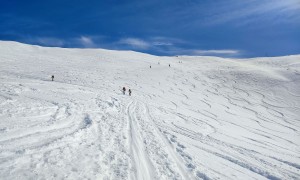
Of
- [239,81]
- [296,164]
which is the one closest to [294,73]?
[239,81]

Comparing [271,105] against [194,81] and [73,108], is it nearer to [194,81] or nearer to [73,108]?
[194,81]

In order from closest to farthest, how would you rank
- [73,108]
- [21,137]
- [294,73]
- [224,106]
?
[21,137]
[73,108]
[224,106]
[294,73]

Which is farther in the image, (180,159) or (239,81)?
(239,81)

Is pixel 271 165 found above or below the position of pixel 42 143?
below

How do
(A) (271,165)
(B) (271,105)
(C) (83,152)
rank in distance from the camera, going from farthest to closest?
(B) (271,105), (A) (271,165), (C) (83,152)

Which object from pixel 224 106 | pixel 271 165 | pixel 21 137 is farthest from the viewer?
pixel 224 106

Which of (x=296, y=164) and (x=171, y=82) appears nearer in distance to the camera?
(x=296, y=164)

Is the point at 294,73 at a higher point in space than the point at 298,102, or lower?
higher

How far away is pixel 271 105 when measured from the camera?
107 feet

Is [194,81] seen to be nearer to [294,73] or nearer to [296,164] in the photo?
[294,73]

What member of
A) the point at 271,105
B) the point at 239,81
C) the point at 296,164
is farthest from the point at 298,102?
the point at 296,164

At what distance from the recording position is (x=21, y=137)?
33.9ft

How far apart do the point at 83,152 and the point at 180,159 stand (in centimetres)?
361

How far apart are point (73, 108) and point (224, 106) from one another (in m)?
17.9
